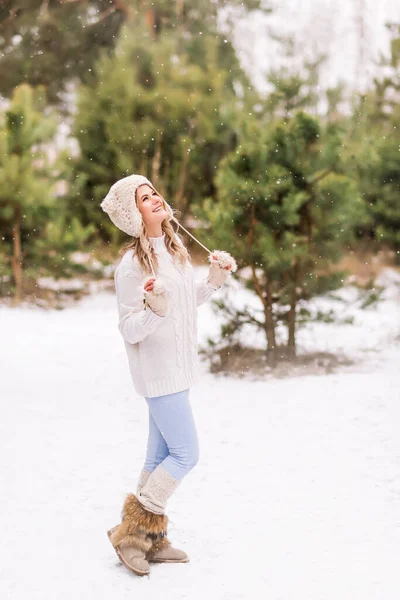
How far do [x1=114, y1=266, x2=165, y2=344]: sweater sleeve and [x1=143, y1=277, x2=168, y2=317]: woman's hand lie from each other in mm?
40

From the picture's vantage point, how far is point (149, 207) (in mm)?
3555

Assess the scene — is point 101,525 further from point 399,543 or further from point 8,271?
point 8,271

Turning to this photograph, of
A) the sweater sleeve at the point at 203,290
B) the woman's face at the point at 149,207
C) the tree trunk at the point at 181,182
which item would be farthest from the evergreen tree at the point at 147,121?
the woman's face at the point at 149,207

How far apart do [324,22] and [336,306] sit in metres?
20.8

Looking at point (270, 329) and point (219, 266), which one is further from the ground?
point (219, 266)

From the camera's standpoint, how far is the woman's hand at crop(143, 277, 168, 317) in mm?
3166

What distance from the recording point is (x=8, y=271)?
13422 mm

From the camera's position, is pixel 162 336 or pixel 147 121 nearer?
pixel 162 336

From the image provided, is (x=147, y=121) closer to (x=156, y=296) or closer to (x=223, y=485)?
(x=223, y=485)

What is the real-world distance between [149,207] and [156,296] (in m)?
0.57

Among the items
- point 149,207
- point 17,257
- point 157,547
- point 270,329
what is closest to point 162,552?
point 157,547

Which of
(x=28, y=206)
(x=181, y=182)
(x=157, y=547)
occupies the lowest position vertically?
(x=157, y=547)

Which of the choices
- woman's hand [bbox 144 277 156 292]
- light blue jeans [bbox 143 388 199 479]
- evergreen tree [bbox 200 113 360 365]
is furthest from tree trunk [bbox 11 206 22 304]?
woman's hand [bbox 144 277 156 292]

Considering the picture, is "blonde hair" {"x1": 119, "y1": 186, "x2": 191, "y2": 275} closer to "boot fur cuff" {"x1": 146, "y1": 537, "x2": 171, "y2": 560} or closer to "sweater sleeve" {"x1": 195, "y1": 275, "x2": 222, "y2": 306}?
"sweater sleeve" {"x1": 195, "y1": 275, "x2": 222, "y2": 306}
